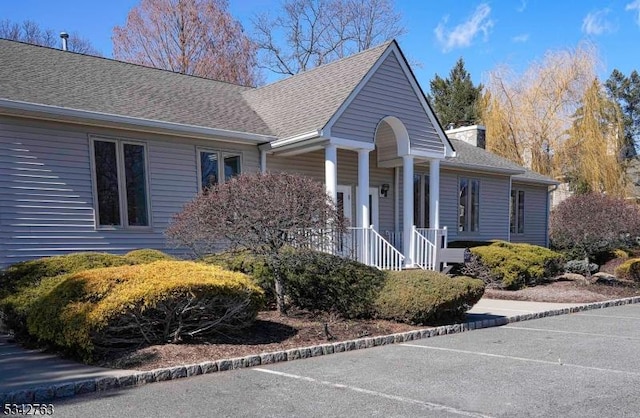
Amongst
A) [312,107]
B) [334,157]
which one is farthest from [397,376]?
[312,107]

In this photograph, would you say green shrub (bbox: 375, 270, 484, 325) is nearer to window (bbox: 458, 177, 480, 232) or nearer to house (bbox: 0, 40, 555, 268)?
house (bbox: 0, 40, 555, 268)

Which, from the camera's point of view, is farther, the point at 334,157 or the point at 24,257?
the point at 334,157

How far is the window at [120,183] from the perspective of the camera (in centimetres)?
991

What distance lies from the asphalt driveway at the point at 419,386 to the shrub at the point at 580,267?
352 inches

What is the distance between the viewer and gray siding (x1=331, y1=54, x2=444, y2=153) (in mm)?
11594

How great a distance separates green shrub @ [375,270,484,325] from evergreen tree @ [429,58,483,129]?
110 ft

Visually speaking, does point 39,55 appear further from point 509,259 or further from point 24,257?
point 509,259

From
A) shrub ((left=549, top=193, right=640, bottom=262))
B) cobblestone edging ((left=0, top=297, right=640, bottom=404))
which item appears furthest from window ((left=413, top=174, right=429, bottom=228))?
cobblestone edging ((left=0, top=297, right=640, bottom=404))

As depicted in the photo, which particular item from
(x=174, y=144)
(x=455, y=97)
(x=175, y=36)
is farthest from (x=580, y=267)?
(x=455, y=97)

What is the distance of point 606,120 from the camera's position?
24484mm

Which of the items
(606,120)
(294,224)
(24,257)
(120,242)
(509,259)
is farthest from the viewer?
(606,120)

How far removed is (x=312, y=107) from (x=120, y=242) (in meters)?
5.63

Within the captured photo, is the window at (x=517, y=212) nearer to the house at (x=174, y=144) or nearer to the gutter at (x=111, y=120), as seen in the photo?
the house at (x=174, y=144)

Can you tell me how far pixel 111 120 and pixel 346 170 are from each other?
669 centimetres
